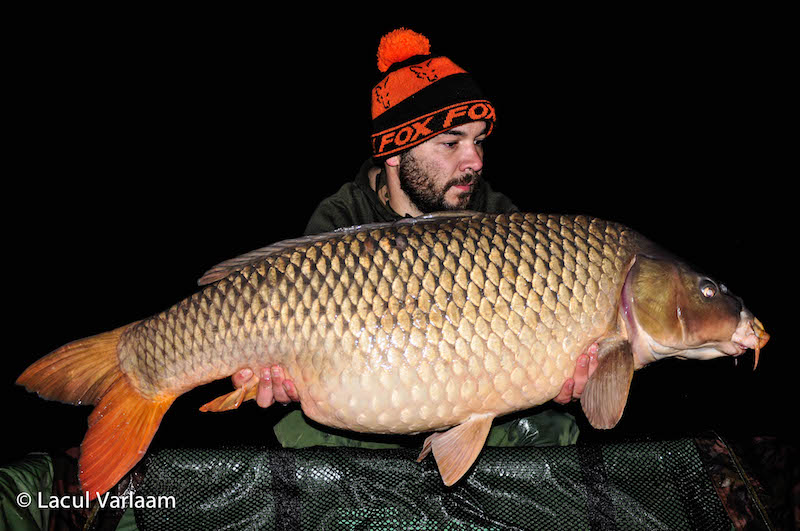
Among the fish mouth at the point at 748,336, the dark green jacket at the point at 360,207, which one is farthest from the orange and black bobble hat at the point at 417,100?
the fish mouth at the point at 748,336

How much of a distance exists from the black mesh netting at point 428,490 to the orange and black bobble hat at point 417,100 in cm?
107

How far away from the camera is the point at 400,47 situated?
1993mm

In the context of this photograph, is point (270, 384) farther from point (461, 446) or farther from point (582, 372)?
point (582, 372)

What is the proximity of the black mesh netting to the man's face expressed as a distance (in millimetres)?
923

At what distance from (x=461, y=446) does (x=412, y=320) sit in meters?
0.31

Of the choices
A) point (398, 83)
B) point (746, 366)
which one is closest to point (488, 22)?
point (746, 366)

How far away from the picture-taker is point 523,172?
8.57 m

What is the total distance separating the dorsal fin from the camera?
1.29m

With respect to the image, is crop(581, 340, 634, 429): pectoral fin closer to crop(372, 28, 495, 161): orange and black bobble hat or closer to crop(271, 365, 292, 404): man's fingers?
crop(271, 365, 292, 404): man's fingers

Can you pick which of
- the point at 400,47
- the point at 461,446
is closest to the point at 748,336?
the point at 461,446

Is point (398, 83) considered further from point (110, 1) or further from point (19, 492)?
point (110, 1)

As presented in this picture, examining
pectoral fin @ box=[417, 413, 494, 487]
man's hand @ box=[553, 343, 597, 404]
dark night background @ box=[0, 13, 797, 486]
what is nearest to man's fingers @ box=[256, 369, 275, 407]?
pectoral fin @ box=[417, 413, 494, 487]

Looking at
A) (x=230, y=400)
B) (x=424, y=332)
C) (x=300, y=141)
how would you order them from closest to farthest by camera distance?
(x=424, y=332) < (x=230, y=400) < (x=300, y=141)

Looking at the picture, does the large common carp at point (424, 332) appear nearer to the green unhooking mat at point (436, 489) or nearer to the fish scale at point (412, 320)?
the fish scale at point (412, 320)
